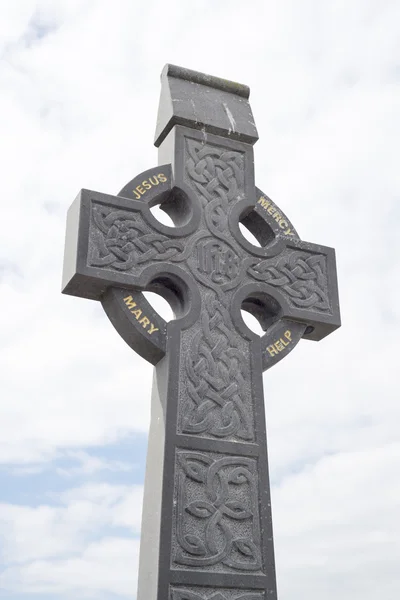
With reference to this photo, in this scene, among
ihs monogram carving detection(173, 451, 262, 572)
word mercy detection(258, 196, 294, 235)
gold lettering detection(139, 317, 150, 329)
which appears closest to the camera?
ihs monogram carving detection(173, 451, 262, 572)

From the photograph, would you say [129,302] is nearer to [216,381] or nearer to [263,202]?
[216,381]

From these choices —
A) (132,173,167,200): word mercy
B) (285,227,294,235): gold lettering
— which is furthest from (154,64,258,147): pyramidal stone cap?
(285,227,294,235): gold lettering

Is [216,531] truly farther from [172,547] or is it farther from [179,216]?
[179,216]

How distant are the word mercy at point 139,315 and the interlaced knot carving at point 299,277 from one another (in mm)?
1091

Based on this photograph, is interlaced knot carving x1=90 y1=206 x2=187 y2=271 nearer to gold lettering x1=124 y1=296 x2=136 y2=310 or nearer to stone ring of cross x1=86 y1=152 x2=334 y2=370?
stone ring of cross x1=86 y1=152 x2=334 y2=370

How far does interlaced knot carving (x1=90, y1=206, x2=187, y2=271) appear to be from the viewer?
6156 mm

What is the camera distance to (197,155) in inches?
274

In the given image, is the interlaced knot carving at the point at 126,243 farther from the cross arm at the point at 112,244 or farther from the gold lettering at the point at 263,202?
the gold lettering at the point at 263,202

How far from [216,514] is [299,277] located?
2.28 m

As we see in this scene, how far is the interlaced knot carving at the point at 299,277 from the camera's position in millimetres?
6789

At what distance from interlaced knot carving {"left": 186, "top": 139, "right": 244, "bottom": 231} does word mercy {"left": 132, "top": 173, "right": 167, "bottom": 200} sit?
0.84 ft

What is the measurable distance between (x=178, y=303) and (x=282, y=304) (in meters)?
0.89

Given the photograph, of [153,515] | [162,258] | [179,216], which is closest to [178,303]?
[162,258]

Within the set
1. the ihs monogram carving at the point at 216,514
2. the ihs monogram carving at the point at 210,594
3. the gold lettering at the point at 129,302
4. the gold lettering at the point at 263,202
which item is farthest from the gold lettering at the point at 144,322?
the ihs monogram carving at the point at 210,594
